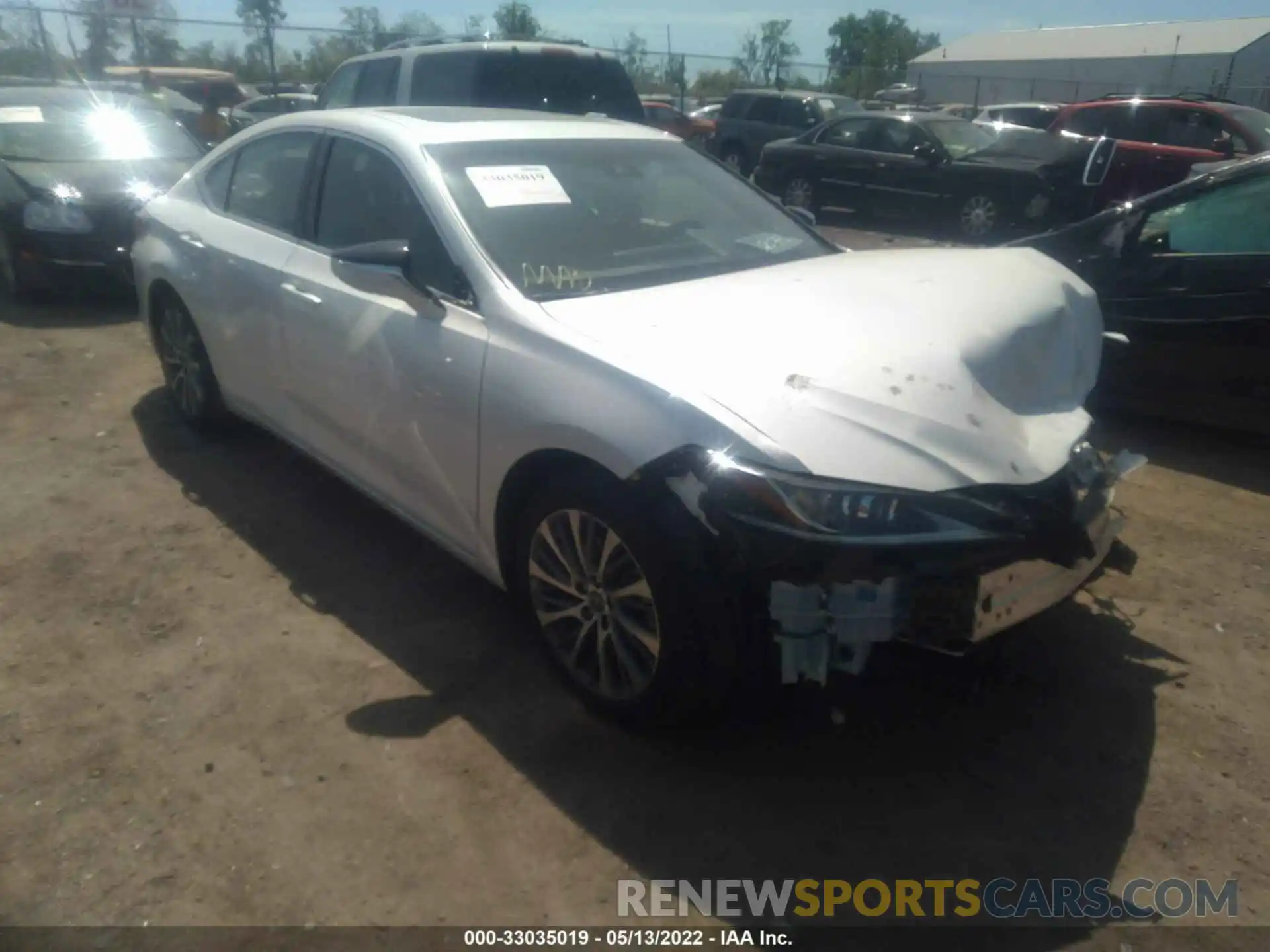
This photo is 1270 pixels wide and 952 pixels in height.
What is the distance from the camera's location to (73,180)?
25.6 ft

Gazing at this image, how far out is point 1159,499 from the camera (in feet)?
15.3

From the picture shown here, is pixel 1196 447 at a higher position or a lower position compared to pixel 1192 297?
lower

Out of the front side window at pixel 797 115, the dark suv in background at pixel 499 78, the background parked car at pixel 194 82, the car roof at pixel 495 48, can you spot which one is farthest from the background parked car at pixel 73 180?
the background parked car at pixel 194 82

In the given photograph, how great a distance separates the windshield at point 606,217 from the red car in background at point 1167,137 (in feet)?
33.4

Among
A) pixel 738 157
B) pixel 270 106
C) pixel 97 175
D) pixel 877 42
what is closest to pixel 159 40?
pixel 270 106

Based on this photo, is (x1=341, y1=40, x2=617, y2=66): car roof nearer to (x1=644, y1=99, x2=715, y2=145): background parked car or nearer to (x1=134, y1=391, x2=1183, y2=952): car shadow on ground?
(x1=644, y1=99, x2=715, y2=145): background parked car

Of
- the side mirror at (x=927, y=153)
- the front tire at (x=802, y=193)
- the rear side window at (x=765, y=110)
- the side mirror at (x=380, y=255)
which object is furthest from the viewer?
the rear side window at (x=765, y=110)

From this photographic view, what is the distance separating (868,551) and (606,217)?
1767 mm

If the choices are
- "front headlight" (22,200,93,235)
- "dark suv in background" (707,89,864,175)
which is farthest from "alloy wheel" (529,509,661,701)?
"dark suv in background" (707,89,864,175)

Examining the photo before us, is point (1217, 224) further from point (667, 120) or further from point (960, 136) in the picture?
point (960, 136)

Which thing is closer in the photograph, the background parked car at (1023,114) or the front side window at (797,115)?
the front side window at (797,115)

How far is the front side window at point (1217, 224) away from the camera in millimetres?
4859

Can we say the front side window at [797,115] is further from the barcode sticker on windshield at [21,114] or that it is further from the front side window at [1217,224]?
the front side window at [1217,224]

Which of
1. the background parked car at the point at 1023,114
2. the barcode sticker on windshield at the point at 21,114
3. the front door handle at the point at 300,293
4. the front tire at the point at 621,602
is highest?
the barcode sticker on windshield at the point at 21,114
